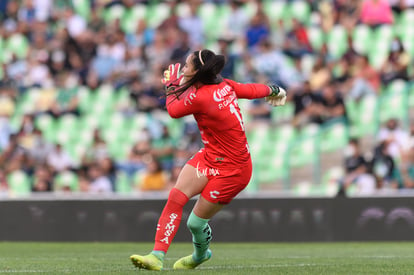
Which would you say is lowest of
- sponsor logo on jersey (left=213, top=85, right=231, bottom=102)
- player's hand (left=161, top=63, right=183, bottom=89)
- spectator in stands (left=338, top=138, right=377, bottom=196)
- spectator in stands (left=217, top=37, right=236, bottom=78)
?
spectator in stands (left=338, top=138, right=377, bottom=196)

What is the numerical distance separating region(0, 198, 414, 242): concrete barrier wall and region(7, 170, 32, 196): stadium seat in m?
1.78

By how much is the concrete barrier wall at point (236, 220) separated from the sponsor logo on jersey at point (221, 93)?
7.61m

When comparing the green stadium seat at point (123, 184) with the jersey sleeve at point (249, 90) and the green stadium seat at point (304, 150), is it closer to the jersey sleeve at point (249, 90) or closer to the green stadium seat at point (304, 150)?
the green stadium seat at point (304, 150)

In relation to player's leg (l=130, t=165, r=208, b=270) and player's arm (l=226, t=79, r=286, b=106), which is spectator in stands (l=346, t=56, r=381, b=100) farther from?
player's leg (l=130, t=165, r=208, b=270)

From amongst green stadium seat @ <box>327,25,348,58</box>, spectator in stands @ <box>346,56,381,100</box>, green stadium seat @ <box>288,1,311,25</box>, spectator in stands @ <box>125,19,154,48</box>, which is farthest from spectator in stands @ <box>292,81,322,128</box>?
spectator in stands @ <box>125,19,154,48</box>

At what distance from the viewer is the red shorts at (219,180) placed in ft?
28.1

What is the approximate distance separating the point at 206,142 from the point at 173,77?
68cm

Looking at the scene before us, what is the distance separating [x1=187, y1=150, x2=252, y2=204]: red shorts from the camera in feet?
28.1

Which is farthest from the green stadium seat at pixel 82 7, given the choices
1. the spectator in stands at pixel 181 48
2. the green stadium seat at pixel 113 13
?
the spectator in stands at pixel 181 48

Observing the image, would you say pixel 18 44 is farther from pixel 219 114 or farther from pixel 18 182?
pixel 219 114

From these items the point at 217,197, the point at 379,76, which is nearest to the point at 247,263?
the point at 217,197

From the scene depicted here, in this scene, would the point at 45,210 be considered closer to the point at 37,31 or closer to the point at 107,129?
the point at 107,129

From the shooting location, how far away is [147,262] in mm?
8195

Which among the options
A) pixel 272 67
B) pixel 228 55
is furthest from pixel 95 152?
pixel 272 67
